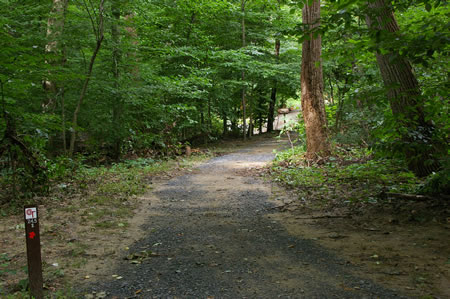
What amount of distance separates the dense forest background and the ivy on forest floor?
50cm

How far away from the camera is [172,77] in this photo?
13.0 m

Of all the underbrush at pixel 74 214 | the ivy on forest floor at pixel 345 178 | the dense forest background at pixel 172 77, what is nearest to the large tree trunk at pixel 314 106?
the dense forest background at pixel 172 77

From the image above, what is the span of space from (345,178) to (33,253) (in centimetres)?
685

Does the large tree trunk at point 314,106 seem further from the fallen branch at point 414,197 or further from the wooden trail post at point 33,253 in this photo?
the wooden trail post at point 33,253

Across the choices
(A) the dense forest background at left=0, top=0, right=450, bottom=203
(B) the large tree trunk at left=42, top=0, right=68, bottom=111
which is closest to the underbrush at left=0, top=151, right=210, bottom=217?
(A) the dense forest background at left=0, top=0, right=450, bottom=203

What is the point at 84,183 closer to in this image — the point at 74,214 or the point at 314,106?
the point at 74,214

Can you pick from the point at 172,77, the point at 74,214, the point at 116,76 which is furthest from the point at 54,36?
the point at 74,214

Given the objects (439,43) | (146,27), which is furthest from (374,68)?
(146,27)

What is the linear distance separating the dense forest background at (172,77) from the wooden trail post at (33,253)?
3.46 m

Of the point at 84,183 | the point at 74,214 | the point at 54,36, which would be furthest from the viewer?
the point at 54,36

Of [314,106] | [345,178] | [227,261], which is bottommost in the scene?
[227,261]

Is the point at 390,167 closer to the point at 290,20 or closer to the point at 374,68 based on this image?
the point at 374,68

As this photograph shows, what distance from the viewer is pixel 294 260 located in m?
4.00

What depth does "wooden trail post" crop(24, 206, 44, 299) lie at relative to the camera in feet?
9.73
